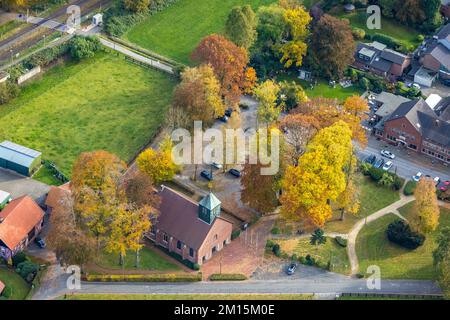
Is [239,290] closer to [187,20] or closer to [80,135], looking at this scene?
[80,135]

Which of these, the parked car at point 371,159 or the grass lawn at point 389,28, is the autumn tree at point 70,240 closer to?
the parked car at point 371,159

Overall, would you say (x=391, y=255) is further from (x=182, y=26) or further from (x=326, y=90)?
(x=182, y=26)

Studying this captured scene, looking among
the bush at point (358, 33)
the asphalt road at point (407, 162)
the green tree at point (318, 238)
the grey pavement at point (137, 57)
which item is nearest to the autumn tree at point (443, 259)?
the green tree at point (318, 238)

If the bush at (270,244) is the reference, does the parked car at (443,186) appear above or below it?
above

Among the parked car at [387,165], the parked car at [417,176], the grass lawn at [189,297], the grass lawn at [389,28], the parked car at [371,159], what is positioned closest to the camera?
the grass lawn at [189,297]

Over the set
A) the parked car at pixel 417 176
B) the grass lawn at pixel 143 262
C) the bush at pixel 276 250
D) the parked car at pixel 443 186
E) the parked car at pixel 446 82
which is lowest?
the grass lawn at pixel 143 262

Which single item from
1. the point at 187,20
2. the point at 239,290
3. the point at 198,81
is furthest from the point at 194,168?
the point at 187,20
